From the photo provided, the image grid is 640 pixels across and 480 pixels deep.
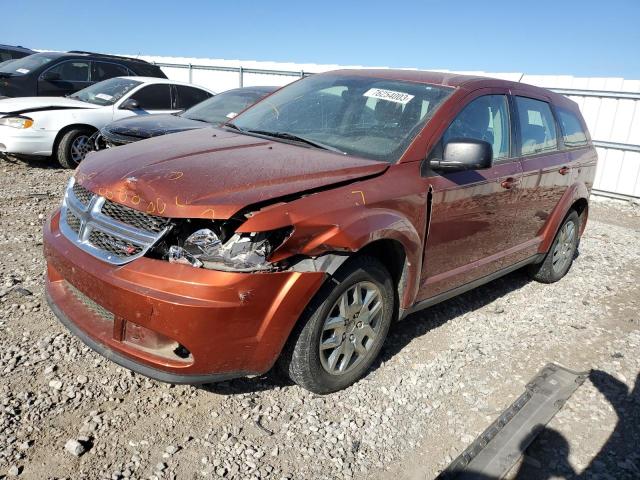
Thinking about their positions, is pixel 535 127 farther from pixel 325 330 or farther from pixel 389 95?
pixel 325 330

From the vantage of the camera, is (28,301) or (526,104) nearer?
(28,301)

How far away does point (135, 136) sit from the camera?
655cm

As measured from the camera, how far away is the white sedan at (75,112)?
748 centimetres

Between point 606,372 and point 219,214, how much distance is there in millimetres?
2933

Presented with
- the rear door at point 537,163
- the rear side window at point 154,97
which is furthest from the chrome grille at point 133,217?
the rear side window at point 154,97

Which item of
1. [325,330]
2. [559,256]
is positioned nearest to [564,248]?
[559,256]

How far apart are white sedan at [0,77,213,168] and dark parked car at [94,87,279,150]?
0.44m

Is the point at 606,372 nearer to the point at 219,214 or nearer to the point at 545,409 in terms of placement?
the point at 545,409

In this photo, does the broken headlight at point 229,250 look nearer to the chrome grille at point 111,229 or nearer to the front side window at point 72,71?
the chrome grille at point 111,229

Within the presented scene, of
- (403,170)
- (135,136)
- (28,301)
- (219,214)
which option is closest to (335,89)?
(403,170)

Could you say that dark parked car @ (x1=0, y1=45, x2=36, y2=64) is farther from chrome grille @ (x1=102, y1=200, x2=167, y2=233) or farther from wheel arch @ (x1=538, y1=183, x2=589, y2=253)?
wheel arch @ (x1=538, y1=183, x2=589, y2=253)

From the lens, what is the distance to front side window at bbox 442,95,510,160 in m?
3.47

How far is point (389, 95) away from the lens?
358cm

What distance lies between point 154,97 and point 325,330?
7.23 metres
